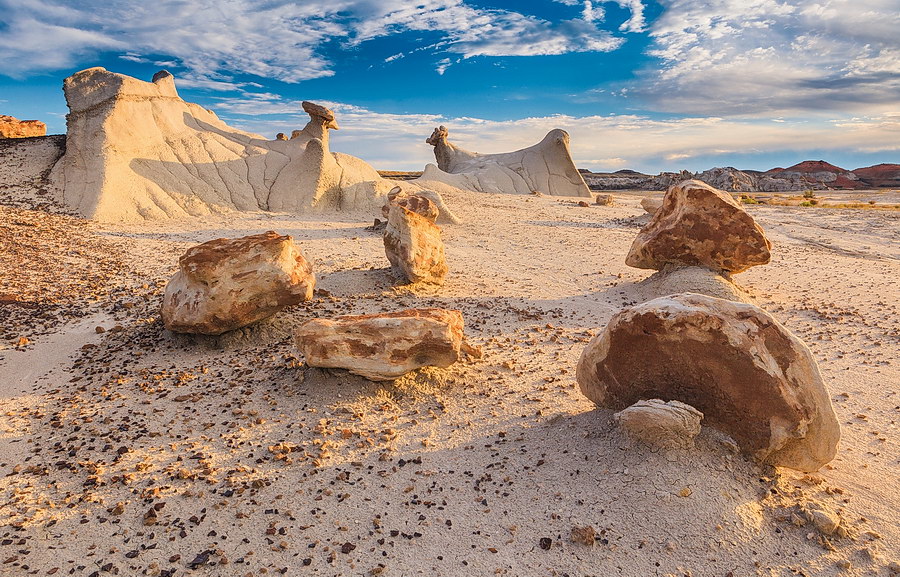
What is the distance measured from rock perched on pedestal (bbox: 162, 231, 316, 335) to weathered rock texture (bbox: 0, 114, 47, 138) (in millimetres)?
30120

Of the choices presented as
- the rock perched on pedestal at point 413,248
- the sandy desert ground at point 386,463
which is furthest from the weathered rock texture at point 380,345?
the rock perched on pedestal at point 413,248

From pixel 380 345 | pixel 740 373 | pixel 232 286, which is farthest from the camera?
pixel 232 286

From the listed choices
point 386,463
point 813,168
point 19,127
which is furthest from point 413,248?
point 813,168

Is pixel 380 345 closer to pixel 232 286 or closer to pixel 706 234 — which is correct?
pixel 232 286

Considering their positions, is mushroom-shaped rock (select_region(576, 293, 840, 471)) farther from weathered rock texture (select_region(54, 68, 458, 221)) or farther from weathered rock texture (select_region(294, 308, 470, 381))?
weathered rock texture (select_region(54, 68, 458, 221))

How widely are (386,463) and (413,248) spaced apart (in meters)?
5.00

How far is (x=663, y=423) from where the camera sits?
3914mm

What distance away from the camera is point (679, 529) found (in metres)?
3.47

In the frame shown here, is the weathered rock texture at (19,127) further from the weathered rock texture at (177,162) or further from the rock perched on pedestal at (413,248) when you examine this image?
the rock perched on pedestal at (413,248)

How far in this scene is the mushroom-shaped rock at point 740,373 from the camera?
3.81 meters

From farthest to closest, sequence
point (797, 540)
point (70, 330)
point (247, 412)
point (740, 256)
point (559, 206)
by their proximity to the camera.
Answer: point (559, 206) < point (740, 256) < point (70, 330) < point (247, 412) < point (797, 540)

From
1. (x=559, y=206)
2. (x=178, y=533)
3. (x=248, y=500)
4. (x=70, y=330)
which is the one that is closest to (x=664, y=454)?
(x=248, y=500)

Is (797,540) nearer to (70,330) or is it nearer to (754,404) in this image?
(754,404)

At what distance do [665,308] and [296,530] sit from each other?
117 inches
